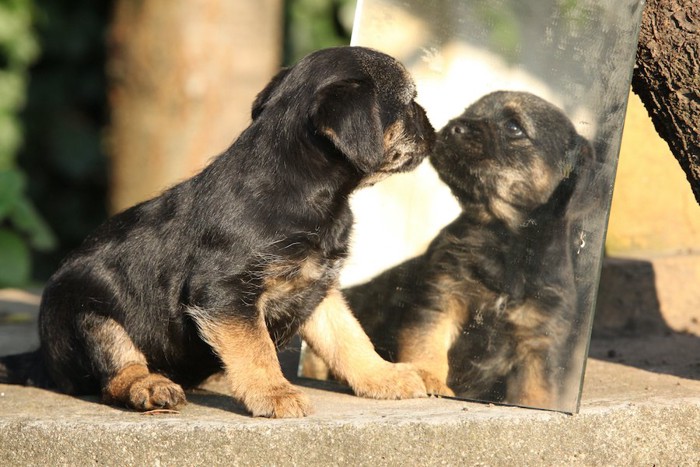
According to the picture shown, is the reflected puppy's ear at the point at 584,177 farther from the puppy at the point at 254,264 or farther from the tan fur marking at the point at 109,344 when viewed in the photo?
the tan fur marking at the point at 109,344

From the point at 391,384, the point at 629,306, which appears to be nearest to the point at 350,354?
the point at 391,384

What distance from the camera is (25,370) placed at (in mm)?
5641

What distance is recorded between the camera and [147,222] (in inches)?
209

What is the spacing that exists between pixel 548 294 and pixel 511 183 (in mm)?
638

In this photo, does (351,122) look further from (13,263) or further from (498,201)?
(13,263)

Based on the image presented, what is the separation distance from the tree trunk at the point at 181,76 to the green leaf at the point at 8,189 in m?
1.04

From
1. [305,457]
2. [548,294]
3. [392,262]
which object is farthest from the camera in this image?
[392,262]

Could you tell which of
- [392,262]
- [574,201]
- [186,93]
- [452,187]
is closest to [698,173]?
[574,201]

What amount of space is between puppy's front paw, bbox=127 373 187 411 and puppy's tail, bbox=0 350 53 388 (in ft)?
3.02

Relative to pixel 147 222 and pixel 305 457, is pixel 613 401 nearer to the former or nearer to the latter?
pixel 305 457

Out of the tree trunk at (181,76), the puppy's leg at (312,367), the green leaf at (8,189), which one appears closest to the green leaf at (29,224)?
the green leaf at (8,189)

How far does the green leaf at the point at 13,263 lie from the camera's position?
384 inches

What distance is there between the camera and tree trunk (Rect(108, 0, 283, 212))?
9.34 m

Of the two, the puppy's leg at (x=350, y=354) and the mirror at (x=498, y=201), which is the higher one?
the mirror at (x=498, y=201)
